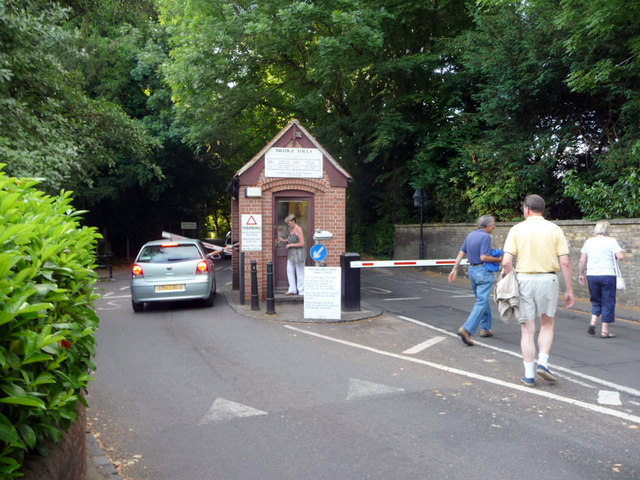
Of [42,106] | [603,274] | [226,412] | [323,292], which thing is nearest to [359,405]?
[226,412]

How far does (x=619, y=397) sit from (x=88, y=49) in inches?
1008

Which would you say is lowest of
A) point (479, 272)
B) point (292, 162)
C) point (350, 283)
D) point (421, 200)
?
point (350, 283)

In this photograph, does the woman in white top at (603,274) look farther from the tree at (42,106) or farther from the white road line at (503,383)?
the tree at (42,106)

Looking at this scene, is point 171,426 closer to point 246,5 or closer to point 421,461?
point 421,461

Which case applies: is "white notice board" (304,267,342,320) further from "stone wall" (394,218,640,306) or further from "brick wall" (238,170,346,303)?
"stone wall" (394,218,640,306)

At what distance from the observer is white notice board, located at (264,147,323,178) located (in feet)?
39.9

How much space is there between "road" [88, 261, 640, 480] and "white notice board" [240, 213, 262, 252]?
331 cm

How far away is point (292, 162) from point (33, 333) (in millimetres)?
10469

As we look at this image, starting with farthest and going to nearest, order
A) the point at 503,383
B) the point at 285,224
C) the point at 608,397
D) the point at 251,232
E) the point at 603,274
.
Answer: the point at 285,224 < the point at 251,232 < the point at 603,274 < the point at 503,383 < the point at 608,397

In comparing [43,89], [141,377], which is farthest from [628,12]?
[43,89]

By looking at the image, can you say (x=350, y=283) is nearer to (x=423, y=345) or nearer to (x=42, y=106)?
(x=423, y=345)

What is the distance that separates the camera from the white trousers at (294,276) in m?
12.0

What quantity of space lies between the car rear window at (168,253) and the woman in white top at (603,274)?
7.76 meters

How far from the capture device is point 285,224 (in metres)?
12.9
